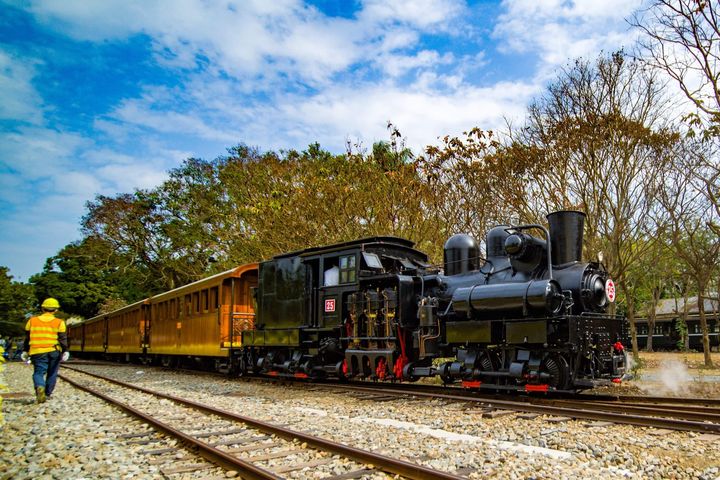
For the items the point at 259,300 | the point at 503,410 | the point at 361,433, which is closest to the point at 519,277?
the point at 503,410

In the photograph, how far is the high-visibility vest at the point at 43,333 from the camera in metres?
10.0

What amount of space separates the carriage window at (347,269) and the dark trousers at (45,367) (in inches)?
225

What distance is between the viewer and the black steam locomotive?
9492 mm

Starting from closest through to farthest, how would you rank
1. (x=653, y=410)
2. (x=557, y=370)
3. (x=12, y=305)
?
1. (x=653, y=410)
2. (x=557, y=370)
3. (x=12, y=305)

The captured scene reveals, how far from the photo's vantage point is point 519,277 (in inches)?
404

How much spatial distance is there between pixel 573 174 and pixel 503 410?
10.4m

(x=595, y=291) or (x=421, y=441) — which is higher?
(x=595, y=291)

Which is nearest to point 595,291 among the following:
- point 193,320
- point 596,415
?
point 596,415

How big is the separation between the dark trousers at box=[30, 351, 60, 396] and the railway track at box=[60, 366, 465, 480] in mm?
2339

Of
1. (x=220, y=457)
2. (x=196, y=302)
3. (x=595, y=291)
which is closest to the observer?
(x=220, y=457)

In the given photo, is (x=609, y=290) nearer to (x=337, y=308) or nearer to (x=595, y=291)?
(x=595, y=291)

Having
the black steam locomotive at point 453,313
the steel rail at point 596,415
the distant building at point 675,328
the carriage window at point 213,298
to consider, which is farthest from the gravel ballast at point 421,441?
the distant building at point 675,328

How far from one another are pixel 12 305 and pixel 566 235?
112 ft

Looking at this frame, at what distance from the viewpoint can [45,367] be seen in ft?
33.6
